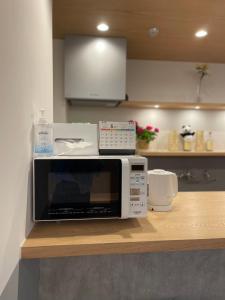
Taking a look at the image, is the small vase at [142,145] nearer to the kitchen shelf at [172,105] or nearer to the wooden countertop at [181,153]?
the wooden countertop at [181,153]

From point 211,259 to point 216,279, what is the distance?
115 mm

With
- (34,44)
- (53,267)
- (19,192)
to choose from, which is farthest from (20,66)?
(53,267)

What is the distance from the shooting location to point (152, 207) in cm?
106

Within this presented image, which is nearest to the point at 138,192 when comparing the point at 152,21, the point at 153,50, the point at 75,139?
the point at 75,139

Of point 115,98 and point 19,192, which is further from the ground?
point 115,98

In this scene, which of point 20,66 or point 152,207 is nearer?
point 20,66

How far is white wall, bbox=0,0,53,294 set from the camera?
1.92 feet

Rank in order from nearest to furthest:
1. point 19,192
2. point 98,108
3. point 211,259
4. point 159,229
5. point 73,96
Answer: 1. point 19,192
2. point 159,229
3. point 211,259
4. point 73,96
5. point 98,108

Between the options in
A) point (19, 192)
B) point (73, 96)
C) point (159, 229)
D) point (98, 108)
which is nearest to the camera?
point (19, 192)

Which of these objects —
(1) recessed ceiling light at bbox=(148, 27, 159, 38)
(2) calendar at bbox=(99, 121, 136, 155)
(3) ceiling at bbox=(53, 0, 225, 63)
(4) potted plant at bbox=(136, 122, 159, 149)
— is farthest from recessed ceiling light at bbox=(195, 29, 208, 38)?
(2) calendar at bbox=(99, 121, 136, 155)

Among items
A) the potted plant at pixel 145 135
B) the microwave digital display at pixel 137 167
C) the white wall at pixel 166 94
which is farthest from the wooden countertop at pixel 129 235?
the white wall at pixel 166 94

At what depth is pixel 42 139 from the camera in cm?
90

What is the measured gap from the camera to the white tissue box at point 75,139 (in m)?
1.03

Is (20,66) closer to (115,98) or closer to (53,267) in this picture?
(53,267)
